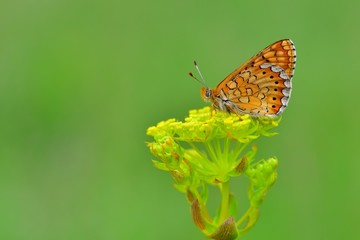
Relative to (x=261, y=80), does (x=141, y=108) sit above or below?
above

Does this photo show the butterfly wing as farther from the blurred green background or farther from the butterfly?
the blurred green background

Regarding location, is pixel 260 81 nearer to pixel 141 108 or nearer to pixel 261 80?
pixel 261 80

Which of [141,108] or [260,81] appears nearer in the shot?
[260,81]

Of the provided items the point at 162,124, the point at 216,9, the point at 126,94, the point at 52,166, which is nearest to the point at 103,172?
the point at 52,166

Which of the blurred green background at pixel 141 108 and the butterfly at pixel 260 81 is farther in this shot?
the blurred green background at pixel 141 108

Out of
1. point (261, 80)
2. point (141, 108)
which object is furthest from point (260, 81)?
point (141, 108)

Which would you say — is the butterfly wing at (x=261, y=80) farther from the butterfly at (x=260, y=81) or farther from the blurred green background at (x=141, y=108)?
the blurred green background at (x=141, y=108)

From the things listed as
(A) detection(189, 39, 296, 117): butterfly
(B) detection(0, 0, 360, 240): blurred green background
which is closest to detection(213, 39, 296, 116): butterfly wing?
(A) detection(189, 39, 296, 117): butterfly

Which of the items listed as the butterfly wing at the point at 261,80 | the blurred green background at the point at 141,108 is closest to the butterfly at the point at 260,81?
the butterfly wing at the point at 261,80
